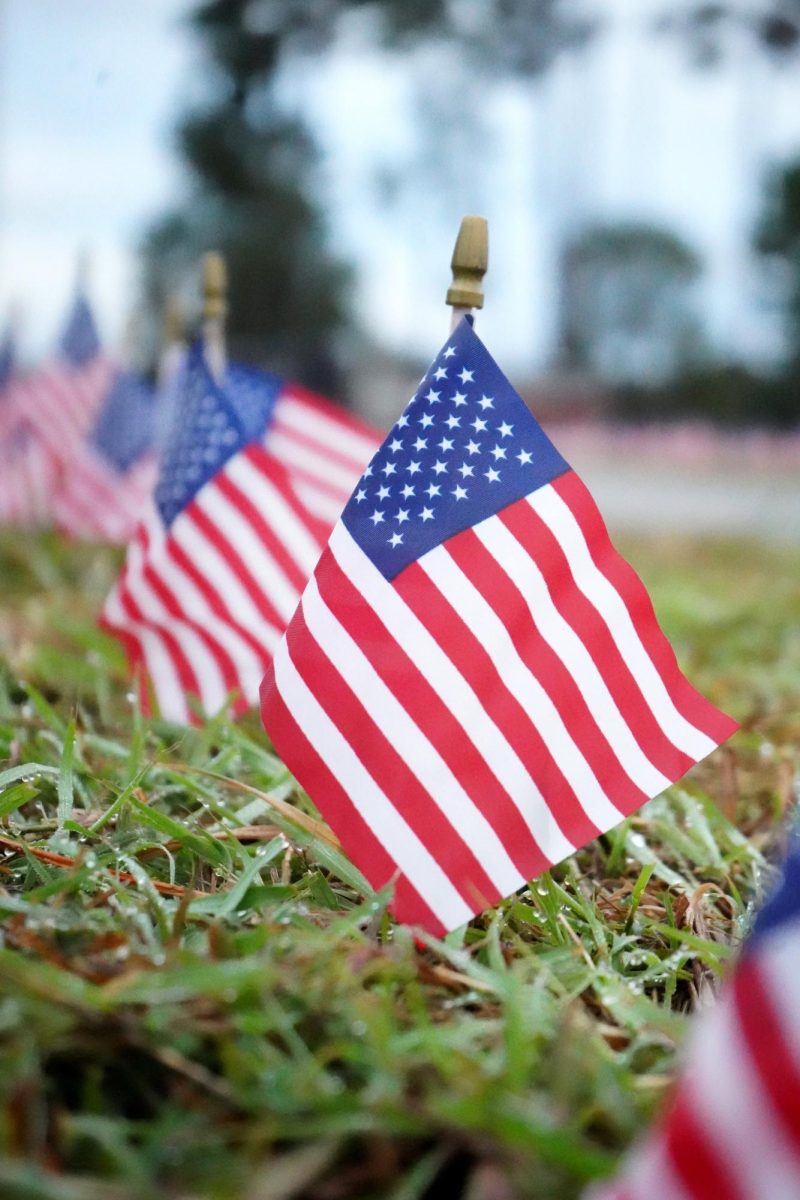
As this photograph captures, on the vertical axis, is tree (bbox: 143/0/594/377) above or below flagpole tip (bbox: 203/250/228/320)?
above

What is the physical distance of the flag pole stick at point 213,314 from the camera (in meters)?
2.87

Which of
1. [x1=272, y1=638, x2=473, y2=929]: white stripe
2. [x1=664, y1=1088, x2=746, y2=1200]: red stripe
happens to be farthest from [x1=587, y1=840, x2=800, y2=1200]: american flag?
[x1=272, y1=638, x2=473, y2=929]: white stripe

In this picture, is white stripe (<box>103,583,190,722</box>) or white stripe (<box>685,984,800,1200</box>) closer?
white stripe (<box>685,984,800,1200</box>)

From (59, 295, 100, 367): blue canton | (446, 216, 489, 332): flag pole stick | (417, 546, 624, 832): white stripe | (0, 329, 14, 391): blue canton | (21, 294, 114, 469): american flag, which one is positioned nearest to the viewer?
(417, 546, 624, 832): white stripe

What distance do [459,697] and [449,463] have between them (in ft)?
1.01

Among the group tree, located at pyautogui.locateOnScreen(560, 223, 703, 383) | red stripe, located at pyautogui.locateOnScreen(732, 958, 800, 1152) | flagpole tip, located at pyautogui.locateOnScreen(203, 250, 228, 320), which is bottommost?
red stripe, located at pyautogui.locateOnScreen(732, 958, 800, 1152)

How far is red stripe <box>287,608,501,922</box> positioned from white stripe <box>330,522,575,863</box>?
0.09m

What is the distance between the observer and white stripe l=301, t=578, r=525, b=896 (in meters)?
1.39

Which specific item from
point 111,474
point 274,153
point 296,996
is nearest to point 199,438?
point 296,996

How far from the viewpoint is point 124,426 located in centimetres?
480

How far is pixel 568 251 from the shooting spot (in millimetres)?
12570

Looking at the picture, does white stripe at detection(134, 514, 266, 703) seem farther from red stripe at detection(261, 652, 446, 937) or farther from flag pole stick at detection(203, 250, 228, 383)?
red stripe at detection(261, 652, 446, 937)

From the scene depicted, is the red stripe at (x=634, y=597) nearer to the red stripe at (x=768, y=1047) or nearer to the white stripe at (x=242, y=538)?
the red stripe at (x=768, y=1047)

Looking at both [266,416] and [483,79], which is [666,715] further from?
[483,79]
